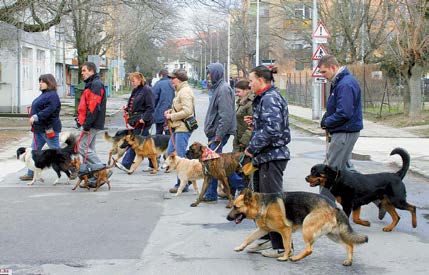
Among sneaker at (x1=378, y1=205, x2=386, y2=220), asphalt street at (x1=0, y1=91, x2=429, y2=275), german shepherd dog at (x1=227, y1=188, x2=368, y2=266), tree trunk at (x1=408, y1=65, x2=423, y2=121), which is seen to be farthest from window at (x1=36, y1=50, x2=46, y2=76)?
german shepherd dog at (x1=227, y1=188, x2=368, y2=266)

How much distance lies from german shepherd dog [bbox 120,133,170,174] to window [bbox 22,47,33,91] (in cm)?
2286

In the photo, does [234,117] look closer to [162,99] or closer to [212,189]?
[212,189]

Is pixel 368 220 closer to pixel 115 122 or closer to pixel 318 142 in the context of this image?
pixel 318 142

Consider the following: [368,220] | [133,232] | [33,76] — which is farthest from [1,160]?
[33,76]

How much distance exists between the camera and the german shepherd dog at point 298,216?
6230 mm

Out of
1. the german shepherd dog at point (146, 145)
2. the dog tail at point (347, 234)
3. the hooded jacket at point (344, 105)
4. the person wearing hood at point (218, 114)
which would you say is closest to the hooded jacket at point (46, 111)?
the german shepherd dog at point (146, 145)

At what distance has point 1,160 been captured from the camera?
14688mm

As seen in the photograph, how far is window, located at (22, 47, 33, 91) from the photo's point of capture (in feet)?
112

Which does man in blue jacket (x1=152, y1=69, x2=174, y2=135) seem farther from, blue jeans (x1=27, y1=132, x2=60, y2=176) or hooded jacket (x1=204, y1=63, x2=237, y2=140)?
hooded jacket (x1=204, y1=63, x2=237, y2=140)

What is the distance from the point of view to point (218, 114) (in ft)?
31.6


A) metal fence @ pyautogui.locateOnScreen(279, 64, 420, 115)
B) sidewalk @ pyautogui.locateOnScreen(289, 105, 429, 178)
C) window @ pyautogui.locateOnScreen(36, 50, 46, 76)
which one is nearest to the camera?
sidewalk @ pyautogui.locateOnScreen(289, 105, 429, 178)

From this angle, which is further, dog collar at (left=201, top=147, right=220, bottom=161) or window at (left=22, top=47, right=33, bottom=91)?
window at (left=22, top=47, right=33, bottom=91)

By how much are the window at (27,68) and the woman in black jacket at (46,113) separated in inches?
910

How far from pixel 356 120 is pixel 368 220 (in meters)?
1.61
